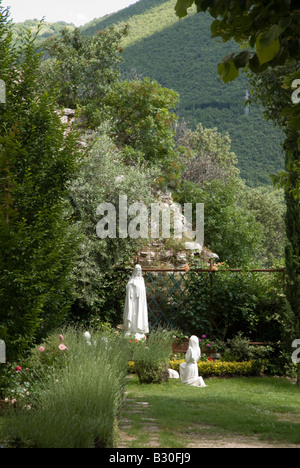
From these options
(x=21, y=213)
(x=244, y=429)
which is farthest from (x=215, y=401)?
(x=21, y=213)

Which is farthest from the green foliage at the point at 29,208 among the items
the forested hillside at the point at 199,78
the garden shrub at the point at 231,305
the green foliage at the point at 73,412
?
the forested hillside at the point at 199,78

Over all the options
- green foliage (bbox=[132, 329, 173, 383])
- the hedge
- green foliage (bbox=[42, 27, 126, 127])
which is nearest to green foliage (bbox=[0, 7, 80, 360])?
green foliage (bbox=[132, 329, 173, 383])

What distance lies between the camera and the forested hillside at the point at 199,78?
40.8 meters

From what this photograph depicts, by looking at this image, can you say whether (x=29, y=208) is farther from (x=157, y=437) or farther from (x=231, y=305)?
(x=231, y=305)

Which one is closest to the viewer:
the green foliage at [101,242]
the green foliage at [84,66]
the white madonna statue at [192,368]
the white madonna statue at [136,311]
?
the white madonna statue at [192,368]

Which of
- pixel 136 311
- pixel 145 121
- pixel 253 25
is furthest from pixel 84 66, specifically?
pixel 253 25

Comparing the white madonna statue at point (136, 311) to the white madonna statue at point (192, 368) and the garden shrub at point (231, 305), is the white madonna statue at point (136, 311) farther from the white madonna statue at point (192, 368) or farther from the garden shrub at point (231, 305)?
the white madonna statue at point (192, 368)

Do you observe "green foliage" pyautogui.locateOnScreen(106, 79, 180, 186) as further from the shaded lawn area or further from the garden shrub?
the shaded lawn area

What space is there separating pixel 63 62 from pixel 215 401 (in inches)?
654

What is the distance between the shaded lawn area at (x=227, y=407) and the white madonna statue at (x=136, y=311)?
1.83 meters

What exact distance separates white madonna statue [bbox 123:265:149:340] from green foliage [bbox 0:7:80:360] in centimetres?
386

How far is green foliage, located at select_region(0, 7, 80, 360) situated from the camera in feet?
18.8

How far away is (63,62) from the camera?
20.7 meters

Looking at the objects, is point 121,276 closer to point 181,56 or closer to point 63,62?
point 63,62
